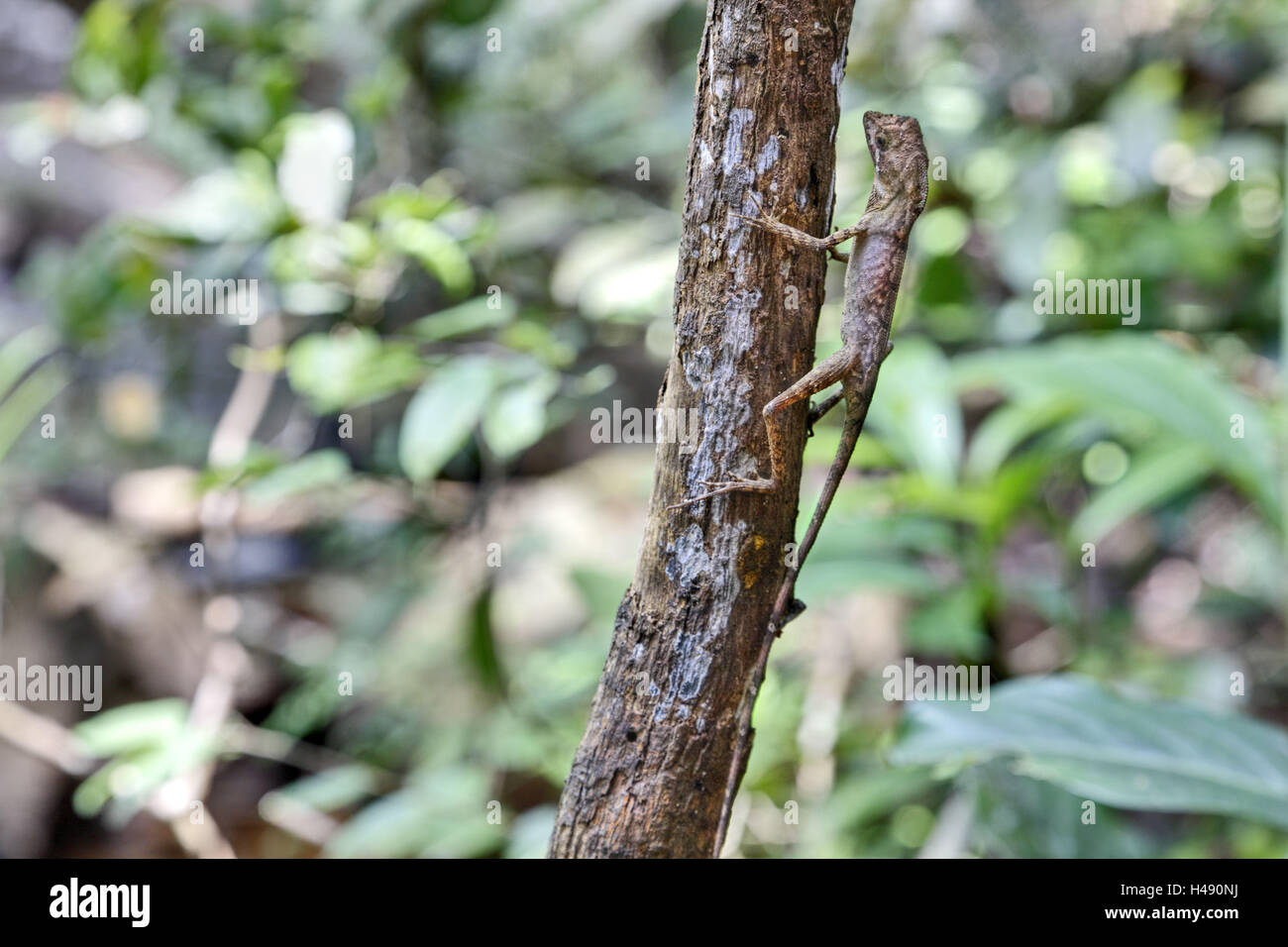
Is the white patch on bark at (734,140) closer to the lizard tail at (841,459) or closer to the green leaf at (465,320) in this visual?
the lizard tail at (841,459)

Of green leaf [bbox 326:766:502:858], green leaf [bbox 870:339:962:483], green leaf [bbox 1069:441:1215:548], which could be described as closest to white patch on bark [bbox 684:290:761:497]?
green leaf [bbox 870:339:962:483]

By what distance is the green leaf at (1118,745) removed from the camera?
6.39ft

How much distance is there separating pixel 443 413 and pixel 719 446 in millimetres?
1253

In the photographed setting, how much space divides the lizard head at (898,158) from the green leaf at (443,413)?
1.10 m

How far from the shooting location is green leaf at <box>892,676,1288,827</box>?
1946 mm

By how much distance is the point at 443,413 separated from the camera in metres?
2.36

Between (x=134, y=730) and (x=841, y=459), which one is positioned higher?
(x=841, y=459)

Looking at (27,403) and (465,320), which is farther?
(27,403)

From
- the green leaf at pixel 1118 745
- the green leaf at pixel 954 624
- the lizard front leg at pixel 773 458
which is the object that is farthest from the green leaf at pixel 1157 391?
the lizard front leg at pixel 773 458

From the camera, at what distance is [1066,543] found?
11.3 feet

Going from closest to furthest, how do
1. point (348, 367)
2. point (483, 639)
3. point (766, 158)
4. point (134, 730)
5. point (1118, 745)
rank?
point (766, 158) < point (1118, 745) < point (348, 367) < point (134, 730) < point (483, 639)

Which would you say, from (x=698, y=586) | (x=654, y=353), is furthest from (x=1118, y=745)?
(x=654, y=353)

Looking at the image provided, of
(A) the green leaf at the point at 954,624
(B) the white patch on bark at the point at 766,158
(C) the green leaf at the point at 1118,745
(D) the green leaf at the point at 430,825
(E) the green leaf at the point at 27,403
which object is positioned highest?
(B) the white patch on bark at the point at 766,158

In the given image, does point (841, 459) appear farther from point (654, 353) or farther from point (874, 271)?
point (654, 353)
